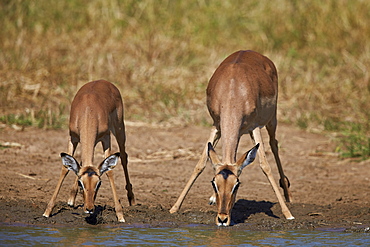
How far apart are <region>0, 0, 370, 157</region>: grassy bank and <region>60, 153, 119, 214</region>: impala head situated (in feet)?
14.6

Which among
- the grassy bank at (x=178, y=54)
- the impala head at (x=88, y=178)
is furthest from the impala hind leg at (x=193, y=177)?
the grassy bank at (x=178, y=54)

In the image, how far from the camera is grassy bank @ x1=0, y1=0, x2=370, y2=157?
477 inches

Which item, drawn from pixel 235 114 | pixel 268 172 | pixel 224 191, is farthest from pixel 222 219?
pixel 268 172

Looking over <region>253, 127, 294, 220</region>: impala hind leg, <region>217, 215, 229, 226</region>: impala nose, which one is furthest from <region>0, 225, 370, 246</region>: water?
<region>253, 127, 294, 220</region>: impala hind leg

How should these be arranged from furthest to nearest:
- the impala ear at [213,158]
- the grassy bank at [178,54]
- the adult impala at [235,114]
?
the grassy bank at [178,54] → the impala ear at [213,158] → the adult impala at [235,114]

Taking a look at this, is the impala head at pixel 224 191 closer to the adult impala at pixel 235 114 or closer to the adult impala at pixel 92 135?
the adult impala at pixel 235 114

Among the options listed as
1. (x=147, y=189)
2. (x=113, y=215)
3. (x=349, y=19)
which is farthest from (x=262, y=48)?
(x=113, y=215)

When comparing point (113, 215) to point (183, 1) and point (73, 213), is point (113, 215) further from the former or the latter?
point (183, 1)

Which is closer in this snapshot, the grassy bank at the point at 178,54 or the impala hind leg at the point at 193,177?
the impala hind leg at the point at 193,177

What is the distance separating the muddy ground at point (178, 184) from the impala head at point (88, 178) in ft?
2.25

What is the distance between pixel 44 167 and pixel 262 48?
7.53 metres

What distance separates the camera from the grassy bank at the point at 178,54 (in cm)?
1212

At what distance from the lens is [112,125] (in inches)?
302

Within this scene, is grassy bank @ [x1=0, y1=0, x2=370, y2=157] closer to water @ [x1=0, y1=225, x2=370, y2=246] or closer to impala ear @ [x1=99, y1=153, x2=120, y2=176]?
water @ [x1=0, y1=225, x2=370, y2=246]
